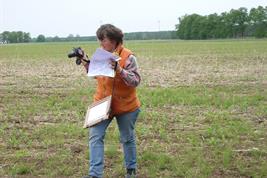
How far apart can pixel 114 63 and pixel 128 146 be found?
119cm

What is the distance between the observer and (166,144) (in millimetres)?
7445

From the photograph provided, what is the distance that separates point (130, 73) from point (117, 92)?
32cm

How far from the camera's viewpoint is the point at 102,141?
522 cm

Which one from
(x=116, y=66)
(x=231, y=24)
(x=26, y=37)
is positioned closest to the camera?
(x=116, y=66)

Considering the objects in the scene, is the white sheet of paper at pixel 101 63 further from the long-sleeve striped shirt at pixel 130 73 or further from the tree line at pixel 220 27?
the tree line at pixel 220 27

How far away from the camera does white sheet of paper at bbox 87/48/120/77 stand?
489 cm

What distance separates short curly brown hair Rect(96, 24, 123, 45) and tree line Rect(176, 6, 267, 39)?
437ft

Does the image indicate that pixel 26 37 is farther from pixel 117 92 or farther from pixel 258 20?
pixel 117 92

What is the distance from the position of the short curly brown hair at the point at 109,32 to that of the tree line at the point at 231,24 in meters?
133

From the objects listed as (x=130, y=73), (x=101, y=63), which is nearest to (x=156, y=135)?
(x=130, y=73)

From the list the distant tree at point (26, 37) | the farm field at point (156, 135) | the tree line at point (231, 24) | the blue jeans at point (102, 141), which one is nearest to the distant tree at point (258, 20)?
the tree line at point (231, 24)

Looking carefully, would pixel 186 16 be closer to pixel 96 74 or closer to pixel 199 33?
pixel 199 33

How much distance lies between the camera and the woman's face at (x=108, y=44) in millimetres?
5008

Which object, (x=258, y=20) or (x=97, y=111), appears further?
(x=258, y=20)
